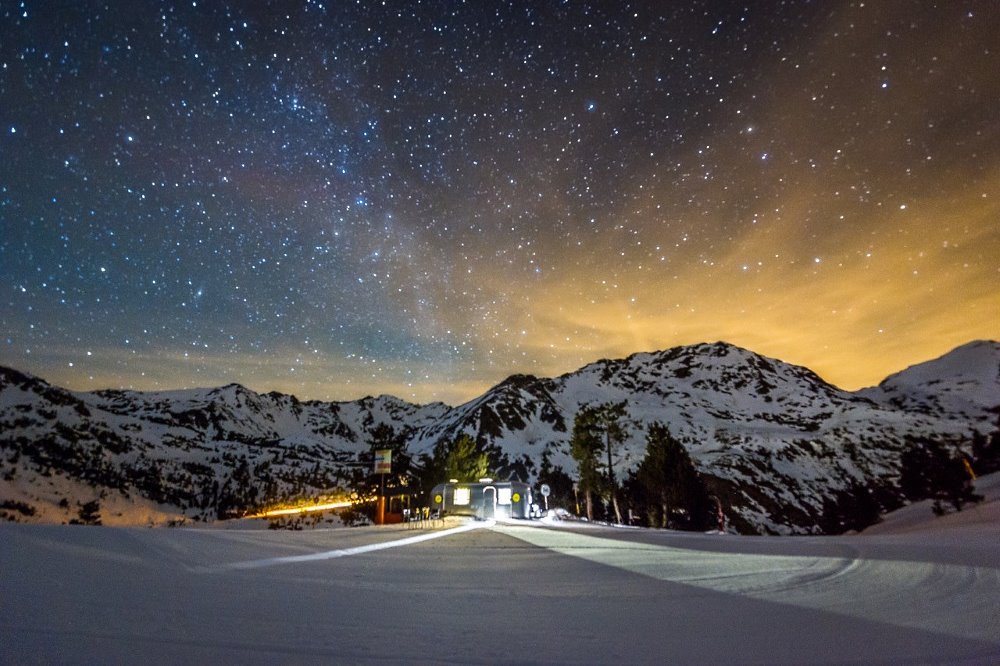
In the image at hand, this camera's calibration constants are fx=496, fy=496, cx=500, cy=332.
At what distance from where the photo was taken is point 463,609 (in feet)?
13.1

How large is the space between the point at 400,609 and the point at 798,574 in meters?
4.63

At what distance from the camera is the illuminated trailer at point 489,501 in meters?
41.9

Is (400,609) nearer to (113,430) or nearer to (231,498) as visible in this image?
(231,498)

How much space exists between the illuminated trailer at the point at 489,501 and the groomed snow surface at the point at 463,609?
1456 inches

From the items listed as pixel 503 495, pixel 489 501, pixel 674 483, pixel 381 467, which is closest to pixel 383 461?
pixel 381 467

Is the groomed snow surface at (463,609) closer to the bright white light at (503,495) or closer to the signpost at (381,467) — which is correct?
the signpost at (381,467)

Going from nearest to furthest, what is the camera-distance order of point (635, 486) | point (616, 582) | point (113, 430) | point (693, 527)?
1. point (616, 582)
2. point (693, 527)
3. point (635, 486)
4. point (113, 430)

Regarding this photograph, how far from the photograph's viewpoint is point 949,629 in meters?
3.19

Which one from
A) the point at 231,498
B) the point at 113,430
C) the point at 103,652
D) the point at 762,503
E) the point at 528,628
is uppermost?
the point at 113,430

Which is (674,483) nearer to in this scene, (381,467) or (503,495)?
(503,495)

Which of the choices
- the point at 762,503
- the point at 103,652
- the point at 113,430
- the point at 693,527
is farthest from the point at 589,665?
the point at 762,503

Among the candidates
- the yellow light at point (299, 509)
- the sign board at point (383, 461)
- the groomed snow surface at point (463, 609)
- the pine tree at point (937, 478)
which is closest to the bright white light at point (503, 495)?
the yellow light at point (299, 509)

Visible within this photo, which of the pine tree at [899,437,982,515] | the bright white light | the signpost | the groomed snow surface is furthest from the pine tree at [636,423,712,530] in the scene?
the groomed snow surface

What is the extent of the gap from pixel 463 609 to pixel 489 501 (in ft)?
132
